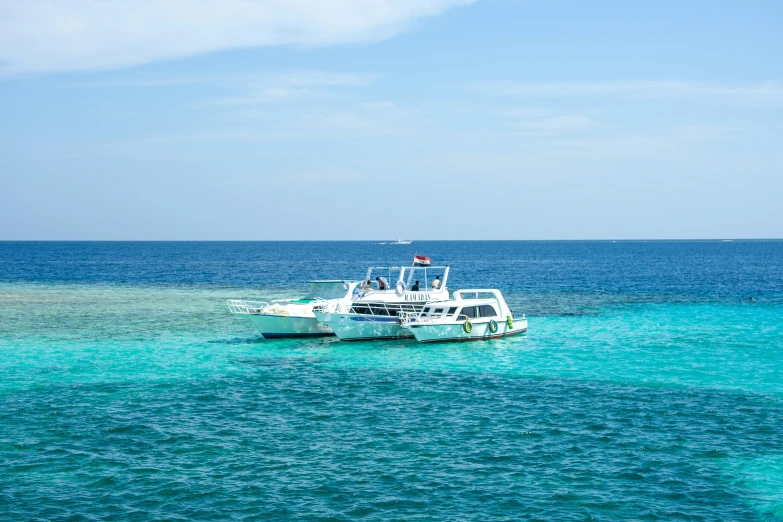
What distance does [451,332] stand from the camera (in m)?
42.6

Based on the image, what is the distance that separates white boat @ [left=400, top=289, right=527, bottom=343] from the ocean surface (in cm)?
98

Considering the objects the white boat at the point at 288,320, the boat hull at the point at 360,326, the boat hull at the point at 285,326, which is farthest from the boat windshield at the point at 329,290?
the boat hull at the point at 360,326

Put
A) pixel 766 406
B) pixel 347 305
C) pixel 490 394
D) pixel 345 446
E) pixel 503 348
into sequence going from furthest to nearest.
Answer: pixel 347 305 < pixel 503 348 < pixel 490 394 < pixel 766 406 < pixel 345 446

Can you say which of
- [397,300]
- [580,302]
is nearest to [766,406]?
[397,300]

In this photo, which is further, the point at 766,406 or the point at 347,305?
the point at 347,305

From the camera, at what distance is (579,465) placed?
2034cm

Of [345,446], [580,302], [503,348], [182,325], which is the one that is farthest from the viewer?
[580,302]

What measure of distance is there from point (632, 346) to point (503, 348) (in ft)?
23.7

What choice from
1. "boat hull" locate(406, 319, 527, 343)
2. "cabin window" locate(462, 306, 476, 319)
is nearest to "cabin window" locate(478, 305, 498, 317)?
"cabin window" locate(462, 306, 476, 319)

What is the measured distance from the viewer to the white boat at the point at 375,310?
4266cm

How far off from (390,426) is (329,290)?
22806mm

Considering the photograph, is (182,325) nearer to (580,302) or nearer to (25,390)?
(25,390)

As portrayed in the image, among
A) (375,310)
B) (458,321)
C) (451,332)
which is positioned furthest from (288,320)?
(458,321)

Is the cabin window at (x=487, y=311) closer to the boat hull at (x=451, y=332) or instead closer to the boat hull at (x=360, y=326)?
the boat hull at (x=451, y=332)
